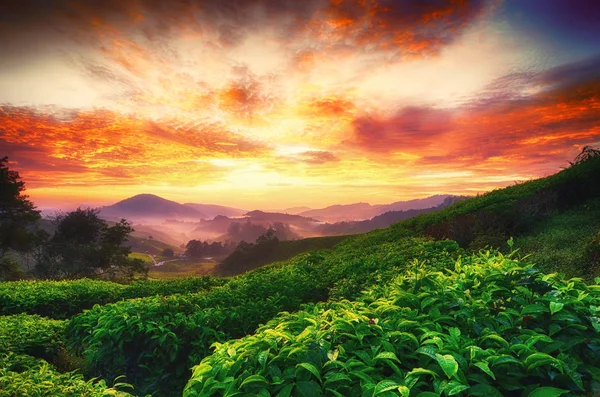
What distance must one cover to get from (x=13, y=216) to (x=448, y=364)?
3648cm

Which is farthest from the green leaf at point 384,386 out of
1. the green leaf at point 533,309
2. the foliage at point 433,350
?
the green leaf at point 533,309

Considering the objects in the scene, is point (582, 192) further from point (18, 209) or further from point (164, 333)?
point (18, 209)

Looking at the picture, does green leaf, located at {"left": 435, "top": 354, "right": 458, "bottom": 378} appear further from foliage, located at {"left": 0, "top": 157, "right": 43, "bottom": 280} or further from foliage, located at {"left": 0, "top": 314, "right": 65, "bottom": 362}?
foliage, located at {"left": 0, "top": 157, "right": 43, "bottom": 280}

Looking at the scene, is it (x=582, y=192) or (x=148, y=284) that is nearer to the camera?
(x=148, y=284)

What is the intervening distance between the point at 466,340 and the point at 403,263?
425cm

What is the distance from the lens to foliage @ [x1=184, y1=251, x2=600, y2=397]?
226 centimetres

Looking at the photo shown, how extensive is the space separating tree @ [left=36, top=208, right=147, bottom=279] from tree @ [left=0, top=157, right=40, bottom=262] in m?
2.09

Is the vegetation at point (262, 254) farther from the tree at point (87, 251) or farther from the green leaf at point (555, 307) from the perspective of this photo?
the green leaf at point (555, 307)

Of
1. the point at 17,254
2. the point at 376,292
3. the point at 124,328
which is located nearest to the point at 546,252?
the point at 376,292

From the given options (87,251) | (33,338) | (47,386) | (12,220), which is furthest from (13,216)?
(47,386)

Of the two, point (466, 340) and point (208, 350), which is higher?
point (466, 340)

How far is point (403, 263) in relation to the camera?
22.6ft

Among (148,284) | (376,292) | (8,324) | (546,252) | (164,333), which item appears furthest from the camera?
(148,284)

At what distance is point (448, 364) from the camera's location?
2.22 metres
